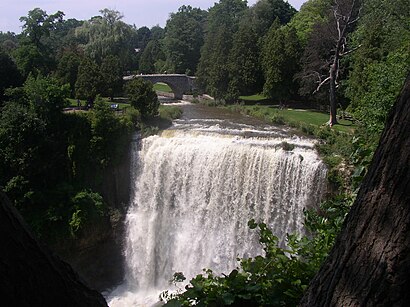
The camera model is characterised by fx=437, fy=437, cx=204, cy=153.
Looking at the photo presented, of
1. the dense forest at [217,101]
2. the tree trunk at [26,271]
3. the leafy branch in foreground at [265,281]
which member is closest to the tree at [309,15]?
the dense forest at [217,101]

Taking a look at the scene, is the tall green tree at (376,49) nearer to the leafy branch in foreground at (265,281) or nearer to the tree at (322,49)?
the tree at (322,49)

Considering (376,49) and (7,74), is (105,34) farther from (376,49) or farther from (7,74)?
(376,49)

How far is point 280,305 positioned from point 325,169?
446 inches

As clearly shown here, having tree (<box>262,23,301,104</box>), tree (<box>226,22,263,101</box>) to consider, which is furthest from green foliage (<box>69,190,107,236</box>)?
tree (<box>226,22,263,101</box>)

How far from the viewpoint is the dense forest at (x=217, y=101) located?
3092mm

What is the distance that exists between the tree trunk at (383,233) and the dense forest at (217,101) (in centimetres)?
94

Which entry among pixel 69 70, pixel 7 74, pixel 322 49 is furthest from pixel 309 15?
pixel 7 74

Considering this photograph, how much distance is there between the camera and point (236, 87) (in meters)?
28.3

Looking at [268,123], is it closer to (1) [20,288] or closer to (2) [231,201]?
(2) [231,201]

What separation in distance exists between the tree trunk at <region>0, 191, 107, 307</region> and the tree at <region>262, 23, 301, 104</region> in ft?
83.6

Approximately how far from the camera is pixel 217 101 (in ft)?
94.5

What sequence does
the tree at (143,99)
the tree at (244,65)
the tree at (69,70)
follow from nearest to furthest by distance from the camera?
the tree at (143,99)
the tree at (244,65)
the tree at (69,70)

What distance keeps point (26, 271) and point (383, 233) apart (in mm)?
1271

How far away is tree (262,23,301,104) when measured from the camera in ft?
87.2
